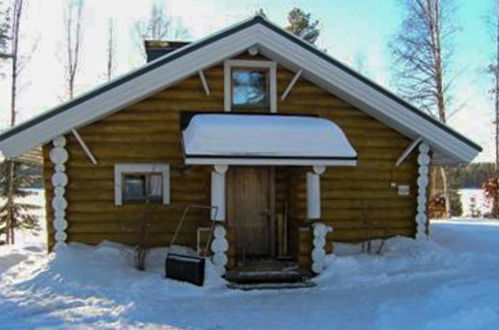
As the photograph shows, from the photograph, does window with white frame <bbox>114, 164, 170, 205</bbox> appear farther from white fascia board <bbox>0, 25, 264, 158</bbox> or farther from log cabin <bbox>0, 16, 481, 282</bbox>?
white fascia board <bbox>0, 25, 264, 158</bbox>

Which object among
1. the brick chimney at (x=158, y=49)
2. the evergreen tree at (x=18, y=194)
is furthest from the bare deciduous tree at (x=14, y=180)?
the brick chimney at (x=158, y=49)

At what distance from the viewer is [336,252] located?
41.1 ft

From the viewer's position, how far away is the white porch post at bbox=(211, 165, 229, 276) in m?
10.5

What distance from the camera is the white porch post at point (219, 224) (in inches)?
414

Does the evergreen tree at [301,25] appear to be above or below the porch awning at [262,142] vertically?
above

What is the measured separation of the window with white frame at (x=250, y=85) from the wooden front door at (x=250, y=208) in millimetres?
1372

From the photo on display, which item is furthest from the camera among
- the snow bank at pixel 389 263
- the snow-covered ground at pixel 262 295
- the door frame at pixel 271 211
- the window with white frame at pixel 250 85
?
the door frame at pixel 271 211

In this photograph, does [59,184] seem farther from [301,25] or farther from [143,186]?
[301,25]

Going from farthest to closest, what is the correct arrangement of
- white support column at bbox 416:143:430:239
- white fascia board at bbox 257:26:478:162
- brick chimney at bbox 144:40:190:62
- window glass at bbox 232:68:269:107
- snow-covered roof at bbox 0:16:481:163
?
1. brick chimney at bbox 144:40:190:62
2. white support column at bbox 416:143:430:239
3. window glass at bbox 232:68:269:107
4. white fascia board at bbox 257:26:478:162
5. snow-covered roof at bbox 0:16:481:163

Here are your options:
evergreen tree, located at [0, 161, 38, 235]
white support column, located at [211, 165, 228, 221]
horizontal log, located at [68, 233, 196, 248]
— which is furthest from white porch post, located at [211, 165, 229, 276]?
evergreen tree, located at [0, 161, 38, 235]

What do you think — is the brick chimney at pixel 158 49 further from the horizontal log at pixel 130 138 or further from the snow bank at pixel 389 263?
the snow bank at pixel 389 263

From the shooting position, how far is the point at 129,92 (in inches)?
442

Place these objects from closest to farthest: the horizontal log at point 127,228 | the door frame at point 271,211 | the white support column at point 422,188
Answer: the horizontal log at point 127,228 → the door frame at point 271,211 → the white support column at point 422,188

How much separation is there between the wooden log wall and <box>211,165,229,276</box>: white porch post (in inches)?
41.2
